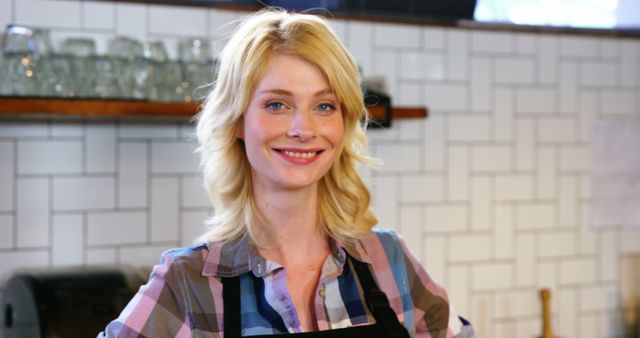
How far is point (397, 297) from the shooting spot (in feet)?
6.22

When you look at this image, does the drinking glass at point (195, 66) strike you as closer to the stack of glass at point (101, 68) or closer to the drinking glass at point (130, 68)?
the stack of glass at point (101, 68)

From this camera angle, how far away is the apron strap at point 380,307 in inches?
71.4

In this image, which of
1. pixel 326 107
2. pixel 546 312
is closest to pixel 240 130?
pixel 326 107

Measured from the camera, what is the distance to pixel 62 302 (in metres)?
2.36

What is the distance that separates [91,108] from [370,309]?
115 cm

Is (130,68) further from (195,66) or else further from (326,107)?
(326,107)

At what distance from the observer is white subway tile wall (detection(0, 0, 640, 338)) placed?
2797 mm

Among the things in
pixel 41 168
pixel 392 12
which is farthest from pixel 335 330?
pixel 392 12

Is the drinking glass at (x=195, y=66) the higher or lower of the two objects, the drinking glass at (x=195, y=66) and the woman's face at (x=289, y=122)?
the higher

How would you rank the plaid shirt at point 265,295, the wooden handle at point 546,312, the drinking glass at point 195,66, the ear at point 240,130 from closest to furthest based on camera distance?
the plaid shirt at point 265,295 < the ear at point 240,130 < the drinking glass at point 195,66 < the wooden handle at point 546,312

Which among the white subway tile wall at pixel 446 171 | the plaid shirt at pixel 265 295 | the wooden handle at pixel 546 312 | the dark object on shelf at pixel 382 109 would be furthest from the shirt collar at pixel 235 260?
the wooden handle at pixel 546 312

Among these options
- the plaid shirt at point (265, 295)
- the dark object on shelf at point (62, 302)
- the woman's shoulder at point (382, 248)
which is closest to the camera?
the plaid shirt at point (265, 295)

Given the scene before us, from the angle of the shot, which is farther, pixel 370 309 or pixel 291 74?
pixel 370 309

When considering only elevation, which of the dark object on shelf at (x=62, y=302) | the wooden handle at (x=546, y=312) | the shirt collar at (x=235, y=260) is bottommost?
the wooden handle at (x=546, y=312)
